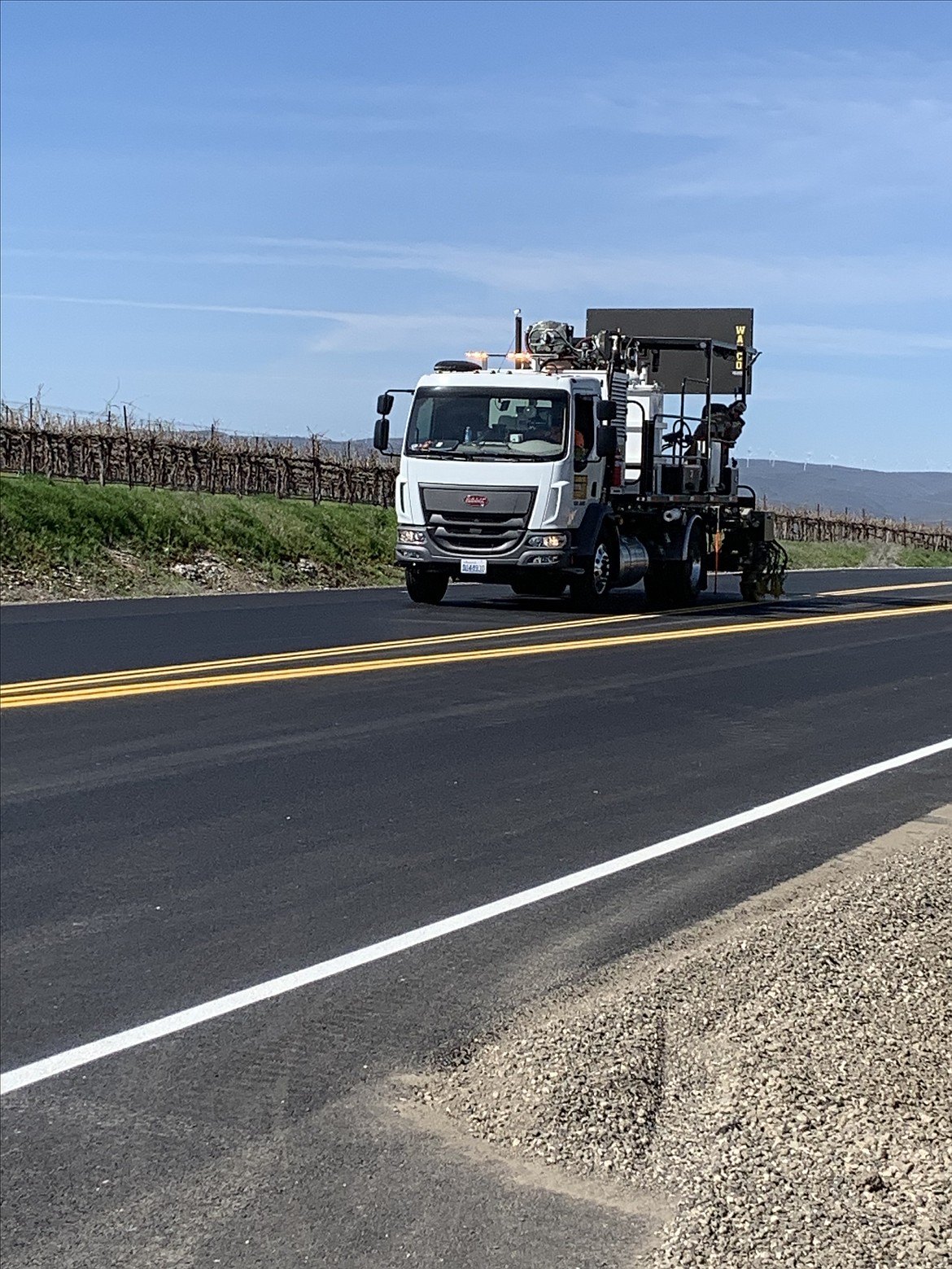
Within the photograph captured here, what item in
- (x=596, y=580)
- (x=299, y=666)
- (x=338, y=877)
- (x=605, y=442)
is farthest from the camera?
(x=596, y=580)

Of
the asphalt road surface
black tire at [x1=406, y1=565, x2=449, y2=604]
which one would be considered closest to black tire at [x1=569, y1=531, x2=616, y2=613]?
black tire at [x1=406, y1=565, x2=449, y2=604]

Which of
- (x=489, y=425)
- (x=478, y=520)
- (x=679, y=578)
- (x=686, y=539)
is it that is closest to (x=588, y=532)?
(x=478, y=520)

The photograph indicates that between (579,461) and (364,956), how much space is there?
53.9 feet

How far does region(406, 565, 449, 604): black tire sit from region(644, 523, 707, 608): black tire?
3.42 metres

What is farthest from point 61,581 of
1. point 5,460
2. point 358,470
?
point 358,470

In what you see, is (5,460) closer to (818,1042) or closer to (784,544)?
(784,544)

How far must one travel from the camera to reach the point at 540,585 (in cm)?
2331

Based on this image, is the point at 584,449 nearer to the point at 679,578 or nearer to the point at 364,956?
the point at 679,578

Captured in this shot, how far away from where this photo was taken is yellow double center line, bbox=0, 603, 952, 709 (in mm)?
12227

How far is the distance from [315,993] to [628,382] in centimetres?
1912

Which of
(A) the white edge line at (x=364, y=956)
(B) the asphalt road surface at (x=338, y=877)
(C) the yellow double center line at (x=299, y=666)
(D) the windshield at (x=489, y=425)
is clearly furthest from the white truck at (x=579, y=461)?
(A) the white edge line at (x=364, y=956)

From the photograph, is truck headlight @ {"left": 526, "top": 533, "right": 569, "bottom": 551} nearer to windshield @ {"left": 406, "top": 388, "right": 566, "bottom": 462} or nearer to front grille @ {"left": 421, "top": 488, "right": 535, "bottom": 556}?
front grille @ {"left": 421, "top": 488, "right": 535, "bottom": 556}

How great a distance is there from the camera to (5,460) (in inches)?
1841

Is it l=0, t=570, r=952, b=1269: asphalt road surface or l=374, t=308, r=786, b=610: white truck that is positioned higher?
l=374, t=308, r=786, b=610: white truck
